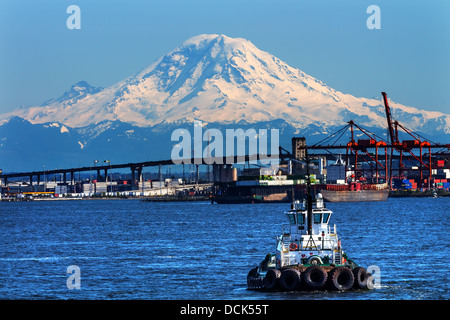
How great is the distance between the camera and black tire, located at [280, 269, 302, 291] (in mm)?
47844

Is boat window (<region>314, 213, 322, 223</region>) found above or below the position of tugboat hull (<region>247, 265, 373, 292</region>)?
above

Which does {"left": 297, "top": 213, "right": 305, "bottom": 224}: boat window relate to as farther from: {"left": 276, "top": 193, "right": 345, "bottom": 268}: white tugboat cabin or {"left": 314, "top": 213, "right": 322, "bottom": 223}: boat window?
{"left": 314, "top": 213, "right": 322, "bottom": 223}: boat window

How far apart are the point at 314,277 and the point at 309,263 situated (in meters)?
1.50

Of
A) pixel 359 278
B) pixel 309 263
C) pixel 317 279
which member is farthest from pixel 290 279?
pixel 359 278

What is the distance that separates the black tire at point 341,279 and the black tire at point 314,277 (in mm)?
369

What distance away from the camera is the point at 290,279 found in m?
48.0

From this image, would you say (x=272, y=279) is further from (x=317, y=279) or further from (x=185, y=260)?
(x=185, y=260)

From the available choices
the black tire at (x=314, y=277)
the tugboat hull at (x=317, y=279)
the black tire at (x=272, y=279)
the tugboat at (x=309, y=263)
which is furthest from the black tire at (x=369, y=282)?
the black tire at (x=272, y=279)

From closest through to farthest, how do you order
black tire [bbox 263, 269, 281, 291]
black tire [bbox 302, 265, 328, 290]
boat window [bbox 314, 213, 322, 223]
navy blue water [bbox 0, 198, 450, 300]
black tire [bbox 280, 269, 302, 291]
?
black tire [bbox 302, 265, 328, 290] → black tire [bbox 280, 269, 302, 291] → black tire [bbox 263, 269, 281, 291] → boat window [bbox 314, 213, 322, 223] → navy blue water [bbox 0, 198, 450, 300]

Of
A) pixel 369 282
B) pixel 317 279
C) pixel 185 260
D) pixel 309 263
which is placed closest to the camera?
pixel 317 279

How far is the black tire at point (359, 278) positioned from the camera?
4862 centimetres

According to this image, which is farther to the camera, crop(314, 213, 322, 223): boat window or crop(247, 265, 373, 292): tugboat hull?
crop(314, 213, 322, 223): boat window

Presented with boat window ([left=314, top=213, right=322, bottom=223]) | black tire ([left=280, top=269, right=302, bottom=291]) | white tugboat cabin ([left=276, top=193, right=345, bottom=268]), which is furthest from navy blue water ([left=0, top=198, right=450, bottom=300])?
boat window ([left=314, top=213, right=322, bottom=223])
